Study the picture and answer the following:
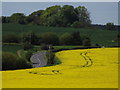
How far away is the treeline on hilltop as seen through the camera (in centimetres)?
9519

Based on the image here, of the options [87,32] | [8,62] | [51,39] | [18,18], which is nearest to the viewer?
[8,62]

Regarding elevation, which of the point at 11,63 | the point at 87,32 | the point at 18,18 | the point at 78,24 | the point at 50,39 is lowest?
the point at 11,63

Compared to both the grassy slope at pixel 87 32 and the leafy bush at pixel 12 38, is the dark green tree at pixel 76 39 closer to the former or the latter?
the grassy slope at pixel 87 32


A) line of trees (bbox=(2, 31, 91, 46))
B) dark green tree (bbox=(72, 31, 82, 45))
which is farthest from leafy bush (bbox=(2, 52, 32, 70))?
dark green tree (bbox=(72, 31, 82, 45))

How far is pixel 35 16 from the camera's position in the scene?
115 meters

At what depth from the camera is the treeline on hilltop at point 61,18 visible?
312 feet

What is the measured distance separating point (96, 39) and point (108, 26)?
2364 cm

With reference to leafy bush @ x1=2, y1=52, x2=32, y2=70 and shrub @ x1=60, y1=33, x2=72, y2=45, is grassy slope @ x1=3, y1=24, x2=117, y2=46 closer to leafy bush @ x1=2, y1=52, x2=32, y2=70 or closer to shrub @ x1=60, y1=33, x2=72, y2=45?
shrub @ x1=60, y1=33, x2=72, y2=45

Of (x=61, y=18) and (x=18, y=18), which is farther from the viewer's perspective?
(x=18, y=18)

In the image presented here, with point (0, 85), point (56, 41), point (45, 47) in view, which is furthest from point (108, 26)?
point (0, 85)

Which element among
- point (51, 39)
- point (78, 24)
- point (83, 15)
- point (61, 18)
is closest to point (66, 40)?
point (51, 39)

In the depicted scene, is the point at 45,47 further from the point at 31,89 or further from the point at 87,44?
the point at 31,89

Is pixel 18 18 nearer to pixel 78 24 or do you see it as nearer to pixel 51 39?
pixel 78 24

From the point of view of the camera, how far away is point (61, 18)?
9750cm
